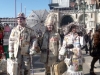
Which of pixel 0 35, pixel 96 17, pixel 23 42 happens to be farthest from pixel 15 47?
pixel 96 17

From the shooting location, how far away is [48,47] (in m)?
6.08

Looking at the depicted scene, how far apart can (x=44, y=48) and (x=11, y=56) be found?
2.77 feet

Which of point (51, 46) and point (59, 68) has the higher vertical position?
point (51, 46)

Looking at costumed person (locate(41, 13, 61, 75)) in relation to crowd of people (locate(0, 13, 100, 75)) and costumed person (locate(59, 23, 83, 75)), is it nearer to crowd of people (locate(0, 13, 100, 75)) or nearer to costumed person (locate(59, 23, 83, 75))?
crowd of people (locate(0, 13, 100, 75))

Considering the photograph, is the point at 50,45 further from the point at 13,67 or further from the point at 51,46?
the point at 13,67

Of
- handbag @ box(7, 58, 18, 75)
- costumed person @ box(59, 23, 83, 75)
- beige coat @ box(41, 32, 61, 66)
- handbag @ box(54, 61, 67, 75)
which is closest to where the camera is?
costumed person @ box(59, 23, 83, 75)

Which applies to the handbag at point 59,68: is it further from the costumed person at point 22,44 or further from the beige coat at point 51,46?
the costumed person at point 22,44

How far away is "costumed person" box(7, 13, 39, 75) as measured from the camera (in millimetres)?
5910

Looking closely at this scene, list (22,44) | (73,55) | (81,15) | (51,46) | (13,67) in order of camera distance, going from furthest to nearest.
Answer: (81,15) < (51,46) < (22,44) < (13,67) < (73,55)

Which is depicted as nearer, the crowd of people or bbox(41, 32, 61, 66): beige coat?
the crowd of people

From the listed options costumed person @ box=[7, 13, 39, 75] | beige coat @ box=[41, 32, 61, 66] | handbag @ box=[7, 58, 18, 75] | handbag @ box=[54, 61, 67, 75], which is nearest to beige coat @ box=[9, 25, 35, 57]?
costumed person @ box=[7, 13, 39, 75]

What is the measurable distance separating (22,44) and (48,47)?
66cm

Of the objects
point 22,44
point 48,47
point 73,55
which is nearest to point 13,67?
point 22,44

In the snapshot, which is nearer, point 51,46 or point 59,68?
point 59,68
